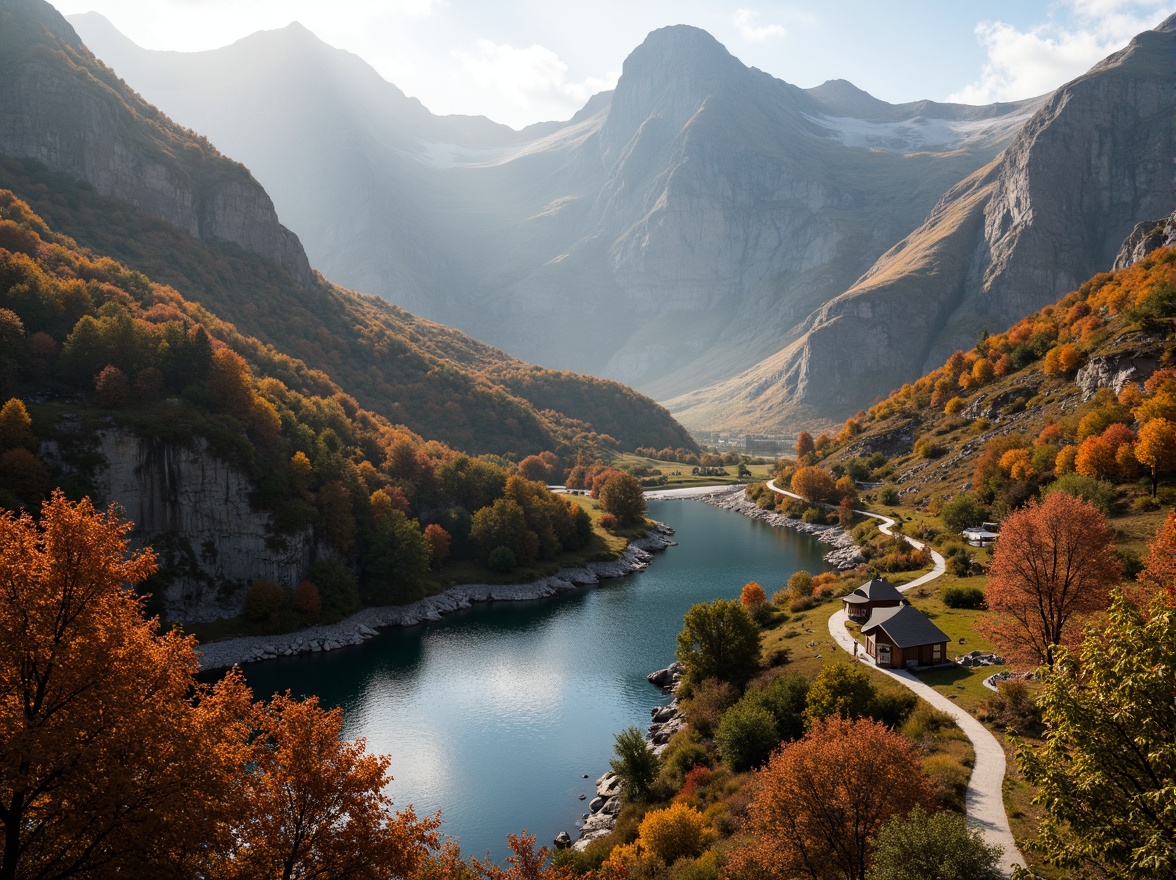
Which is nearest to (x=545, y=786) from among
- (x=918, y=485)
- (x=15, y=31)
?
(x=918, y=485)

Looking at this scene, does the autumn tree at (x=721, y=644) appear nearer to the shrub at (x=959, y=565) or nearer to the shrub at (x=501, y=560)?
the shrub at (x=959, y=565)

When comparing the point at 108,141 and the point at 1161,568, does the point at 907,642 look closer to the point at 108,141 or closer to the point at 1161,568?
the point at 1161,568

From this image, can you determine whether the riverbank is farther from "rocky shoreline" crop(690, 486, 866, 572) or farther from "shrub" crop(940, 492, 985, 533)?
"shrub" crop(940, 492, 985, 533)

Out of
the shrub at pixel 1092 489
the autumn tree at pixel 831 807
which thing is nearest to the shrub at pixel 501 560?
the shrub at pixel 1092 489

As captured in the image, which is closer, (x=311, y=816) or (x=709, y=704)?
(x=311, y=816)

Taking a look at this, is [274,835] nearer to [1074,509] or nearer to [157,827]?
[157,827]

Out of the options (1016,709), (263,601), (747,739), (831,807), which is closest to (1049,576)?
(1016,709)
